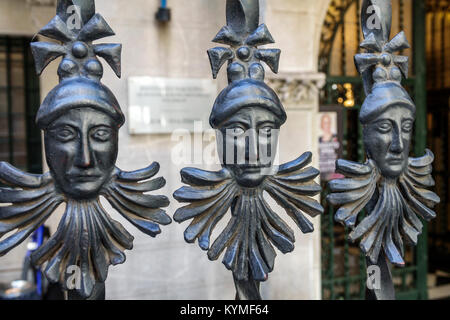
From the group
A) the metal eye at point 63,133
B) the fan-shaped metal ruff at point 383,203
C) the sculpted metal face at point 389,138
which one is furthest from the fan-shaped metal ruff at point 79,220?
the sculpted metal face at point 389,138

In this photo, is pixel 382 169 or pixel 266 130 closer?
pixel 266 130

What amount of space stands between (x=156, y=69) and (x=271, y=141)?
2.29 meters

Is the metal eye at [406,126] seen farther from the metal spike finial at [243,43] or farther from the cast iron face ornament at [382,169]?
the metal spike finial at [243,43]

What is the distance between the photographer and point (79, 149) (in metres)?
1.08

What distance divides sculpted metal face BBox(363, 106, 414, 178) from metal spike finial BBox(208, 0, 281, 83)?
36 cm

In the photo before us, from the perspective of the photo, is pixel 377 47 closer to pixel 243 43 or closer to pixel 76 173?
pixel 243 43

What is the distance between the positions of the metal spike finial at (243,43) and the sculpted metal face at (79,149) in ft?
1.07

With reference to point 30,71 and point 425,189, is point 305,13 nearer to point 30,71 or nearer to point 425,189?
point 425,189

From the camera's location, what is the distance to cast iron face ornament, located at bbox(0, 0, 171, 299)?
1.07 metres

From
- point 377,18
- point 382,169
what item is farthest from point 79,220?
point 377,18

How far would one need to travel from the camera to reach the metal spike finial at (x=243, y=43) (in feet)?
3.80

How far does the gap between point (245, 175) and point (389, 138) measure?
443mm
